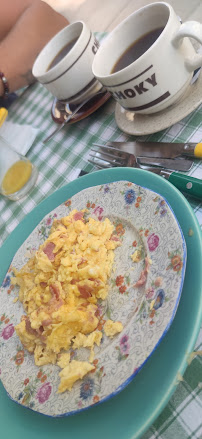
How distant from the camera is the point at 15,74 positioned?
4.61 ft

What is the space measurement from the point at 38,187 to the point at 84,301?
505 mm

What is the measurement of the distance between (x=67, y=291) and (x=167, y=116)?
0.45 metres

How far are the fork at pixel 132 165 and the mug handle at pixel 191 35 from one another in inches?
8.7

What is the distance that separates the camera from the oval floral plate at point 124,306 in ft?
1.62

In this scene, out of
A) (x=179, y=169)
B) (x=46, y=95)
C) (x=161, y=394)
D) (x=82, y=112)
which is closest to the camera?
(x=161, y=394)

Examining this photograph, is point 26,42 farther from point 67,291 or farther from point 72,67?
point 67,291

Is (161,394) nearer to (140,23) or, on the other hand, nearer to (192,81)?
(192,81)

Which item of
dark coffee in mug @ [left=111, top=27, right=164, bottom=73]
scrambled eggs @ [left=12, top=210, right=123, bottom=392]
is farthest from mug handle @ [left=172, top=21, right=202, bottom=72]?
scrambled eggs @ [left=12, top=210, right=123, bottom=392]

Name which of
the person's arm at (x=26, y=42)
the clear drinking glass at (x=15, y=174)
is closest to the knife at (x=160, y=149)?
the clear drinking glass at (x=15, y=174)

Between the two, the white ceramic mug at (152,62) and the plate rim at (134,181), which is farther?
the white ceramic mug at (152,62)

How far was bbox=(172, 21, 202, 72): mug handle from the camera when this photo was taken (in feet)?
2.08

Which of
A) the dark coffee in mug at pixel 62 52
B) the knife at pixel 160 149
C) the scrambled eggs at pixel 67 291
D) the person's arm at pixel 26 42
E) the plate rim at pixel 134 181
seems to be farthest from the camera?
the person's arm at pixel 26 42

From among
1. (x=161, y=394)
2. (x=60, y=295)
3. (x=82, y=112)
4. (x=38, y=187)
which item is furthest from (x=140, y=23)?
(x=161, y=394)

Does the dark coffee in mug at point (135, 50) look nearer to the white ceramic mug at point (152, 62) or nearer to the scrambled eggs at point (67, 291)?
the white ceramic mug at point (152, 62)
